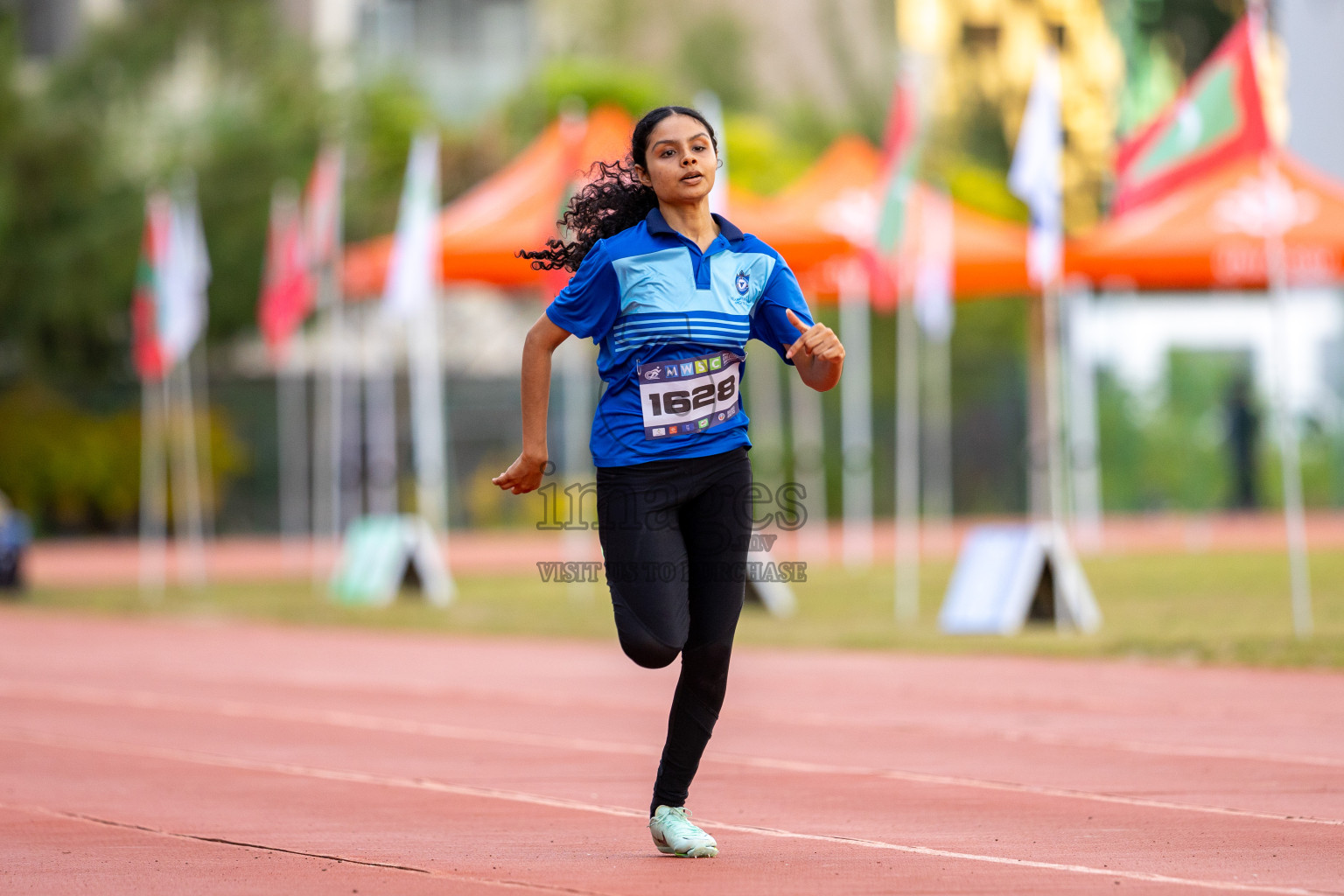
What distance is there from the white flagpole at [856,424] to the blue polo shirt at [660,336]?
1624 centimetres

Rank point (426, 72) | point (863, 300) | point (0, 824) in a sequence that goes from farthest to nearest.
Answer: point (426, 72), point (863, 300), point (0, 824)

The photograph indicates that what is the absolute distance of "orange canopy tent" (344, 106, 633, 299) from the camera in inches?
720

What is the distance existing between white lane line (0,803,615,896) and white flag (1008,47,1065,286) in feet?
29.2

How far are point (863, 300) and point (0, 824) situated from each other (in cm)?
1983

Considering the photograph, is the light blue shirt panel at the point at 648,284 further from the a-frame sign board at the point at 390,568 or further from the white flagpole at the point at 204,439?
the white flagpole at the point at 204,439

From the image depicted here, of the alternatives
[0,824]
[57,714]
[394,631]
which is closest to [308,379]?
[394,631]

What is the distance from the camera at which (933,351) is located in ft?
98.8

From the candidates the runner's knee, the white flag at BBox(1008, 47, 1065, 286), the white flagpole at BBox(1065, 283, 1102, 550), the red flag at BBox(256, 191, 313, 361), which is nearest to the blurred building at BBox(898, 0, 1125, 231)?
the white flagpole at BBox(1065, 283, 1102, 550)

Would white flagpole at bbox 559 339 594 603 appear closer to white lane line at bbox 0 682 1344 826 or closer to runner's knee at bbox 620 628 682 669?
white lane line at bbox 0 682 1344 826

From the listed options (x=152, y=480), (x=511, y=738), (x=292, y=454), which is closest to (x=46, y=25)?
(x=292, y=454)

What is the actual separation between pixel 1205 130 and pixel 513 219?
7.37m

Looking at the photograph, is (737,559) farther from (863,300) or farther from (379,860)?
(863,300)

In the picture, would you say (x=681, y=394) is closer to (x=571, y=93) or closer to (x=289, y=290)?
(x=289, y=290)

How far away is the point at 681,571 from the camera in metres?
5.56
